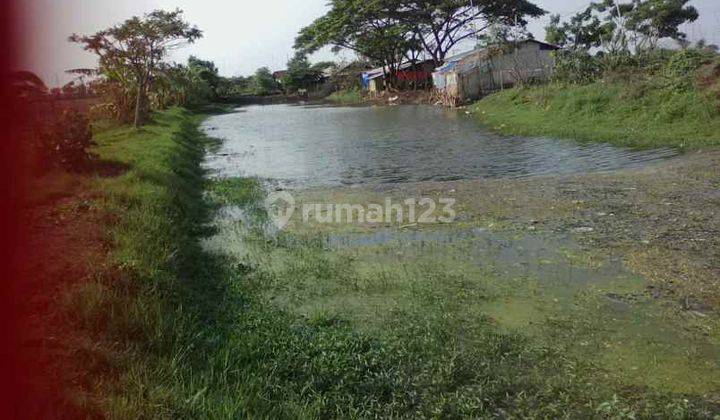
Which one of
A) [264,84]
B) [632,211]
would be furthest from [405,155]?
[264,84]

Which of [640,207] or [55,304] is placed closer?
[55,304]

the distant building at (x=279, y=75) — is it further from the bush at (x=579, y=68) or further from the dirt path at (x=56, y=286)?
the dirt path at (x=56, y=286)

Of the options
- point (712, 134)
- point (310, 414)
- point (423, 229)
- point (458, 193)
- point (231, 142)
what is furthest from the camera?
point (231, 142)

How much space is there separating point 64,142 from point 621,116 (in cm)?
1451

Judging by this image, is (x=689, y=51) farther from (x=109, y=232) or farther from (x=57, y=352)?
(x=57, y=352)

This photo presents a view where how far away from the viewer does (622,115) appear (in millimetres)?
15836

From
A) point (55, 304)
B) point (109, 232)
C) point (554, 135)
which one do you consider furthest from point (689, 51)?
point (55, 304)

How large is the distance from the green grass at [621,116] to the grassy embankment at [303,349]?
9.99 meters

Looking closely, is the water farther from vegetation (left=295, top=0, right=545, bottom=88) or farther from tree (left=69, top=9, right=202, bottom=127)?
vegetation (left=295, top=0, right=545, bottom=88)

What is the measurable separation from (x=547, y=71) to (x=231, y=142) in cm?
1772

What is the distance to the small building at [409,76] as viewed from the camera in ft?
154

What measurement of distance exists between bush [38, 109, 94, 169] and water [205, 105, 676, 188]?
3.99 meters

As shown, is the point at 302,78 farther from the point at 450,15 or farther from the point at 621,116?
the point at 621,116

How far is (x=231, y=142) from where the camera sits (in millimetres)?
21969
